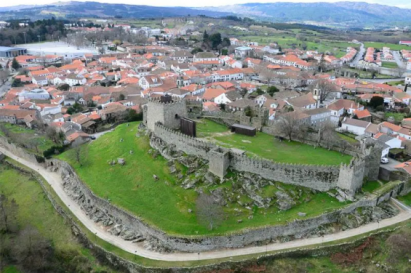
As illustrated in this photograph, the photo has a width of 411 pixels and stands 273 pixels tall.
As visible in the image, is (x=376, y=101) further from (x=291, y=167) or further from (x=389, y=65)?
(x=389, y=65)

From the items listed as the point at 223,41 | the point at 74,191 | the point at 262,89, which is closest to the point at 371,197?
the point at 74,191

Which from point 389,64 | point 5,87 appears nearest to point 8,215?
point 5,87

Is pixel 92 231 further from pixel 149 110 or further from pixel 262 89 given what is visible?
pixel 262 89

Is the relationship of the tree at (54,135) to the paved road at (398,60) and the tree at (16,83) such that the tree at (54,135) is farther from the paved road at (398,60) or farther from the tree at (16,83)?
the paved road at (398,60)

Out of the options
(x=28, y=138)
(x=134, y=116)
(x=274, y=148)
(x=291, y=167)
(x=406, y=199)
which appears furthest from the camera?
(x=134, y=116)

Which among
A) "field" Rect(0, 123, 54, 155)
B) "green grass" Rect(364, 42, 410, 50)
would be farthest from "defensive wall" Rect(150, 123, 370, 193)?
"green grass" Rect(364, 42, 410, 50)
